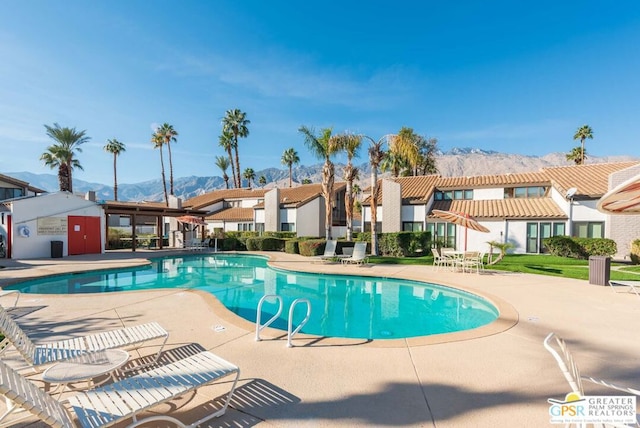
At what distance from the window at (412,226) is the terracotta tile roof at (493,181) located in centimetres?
486

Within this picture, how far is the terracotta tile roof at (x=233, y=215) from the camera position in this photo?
117 feet

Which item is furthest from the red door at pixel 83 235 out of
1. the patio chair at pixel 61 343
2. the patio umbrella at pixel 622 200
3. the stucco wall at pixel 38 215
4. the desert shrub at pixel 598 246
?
the desert shrub at pixel 598 246

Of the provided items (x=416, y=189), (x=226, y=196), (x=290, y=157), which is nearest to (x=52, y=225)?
(x=226, y=196)

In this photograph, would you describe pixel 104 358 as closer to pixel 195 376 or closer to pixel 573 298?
pixel 195 376

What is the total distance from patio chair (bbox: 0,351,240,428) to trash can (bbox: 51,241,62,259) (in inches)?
921

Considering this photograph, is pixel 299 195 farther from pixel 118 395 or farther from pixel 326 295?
pixel 118 395

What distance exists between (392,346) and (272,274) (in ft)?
39.4

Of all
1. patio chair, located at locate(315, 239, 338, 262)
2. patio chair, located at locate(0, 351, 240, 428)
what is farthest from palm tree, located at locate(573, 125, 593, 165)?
patio chair, located at locate(0, 351, 240, 428)

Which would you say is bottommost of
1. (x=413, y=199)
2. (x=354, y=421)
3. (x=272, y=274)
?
(x=272, y=274)

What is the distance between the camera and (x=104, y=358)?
4.37 meters

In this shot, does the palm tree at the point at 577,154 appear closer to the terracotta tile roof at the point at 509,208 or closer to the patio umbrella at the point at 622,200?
the terracotta tile roof at the point at 509,208

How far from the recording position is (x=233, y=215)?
36594 millimetres

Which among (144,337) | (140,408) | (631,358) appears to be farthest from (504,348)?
(144,337)

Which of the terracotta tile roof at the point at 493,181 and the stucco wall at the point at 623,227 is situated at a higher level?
the terracotta tile roof at the point at 493,181
